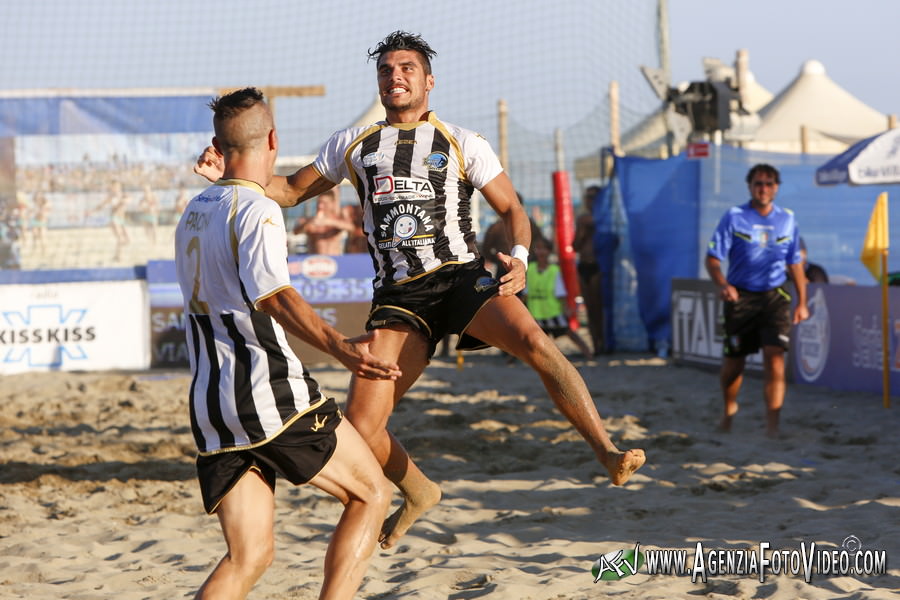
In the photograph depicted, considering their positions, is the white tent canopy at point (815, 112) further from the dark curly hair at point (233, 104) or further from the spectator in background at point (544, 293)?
the dark curly hair at point (233, 104)

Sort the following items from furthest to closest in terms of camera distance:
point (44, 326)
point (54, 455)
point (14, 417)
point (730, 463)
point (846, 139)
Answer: point (846, 139) → point (44, 326) → point (14, 417) → point (54, 455) → point (730, 463)

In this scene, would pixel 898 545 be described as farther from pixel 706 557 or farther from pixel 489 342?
pixel 489 342

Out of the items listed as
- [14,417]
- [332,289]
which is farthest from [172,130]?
[14,417]

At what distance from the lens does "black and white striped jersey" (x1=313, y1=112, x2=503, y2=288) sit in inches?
176

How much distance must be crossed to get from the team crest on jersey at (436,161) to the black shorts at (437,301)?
397 mm

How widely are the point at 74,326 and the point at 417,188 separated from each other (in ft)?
29.8

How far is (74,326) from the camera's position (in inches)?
495

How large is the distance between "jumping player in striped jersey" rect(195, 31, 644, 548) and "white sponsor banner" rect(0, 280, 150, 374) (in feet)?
28.5

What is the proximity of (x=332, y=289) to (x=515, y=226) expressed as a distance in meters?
8.60

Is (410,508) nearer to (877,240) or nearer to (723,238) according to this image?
(723,238)

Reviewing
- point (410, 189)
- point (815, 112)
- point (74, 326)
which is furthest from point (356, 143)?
point (815, 112)

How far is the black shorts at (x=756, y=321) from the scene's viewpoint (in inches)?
311

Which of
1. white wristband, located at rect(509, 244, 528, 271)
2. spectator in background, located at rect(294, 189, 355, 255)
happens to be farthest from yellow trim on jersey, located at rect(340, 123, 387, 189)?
spectator in background, located at rect(294, 189, 355, 255)

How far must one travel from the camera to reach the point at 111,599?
454cm
